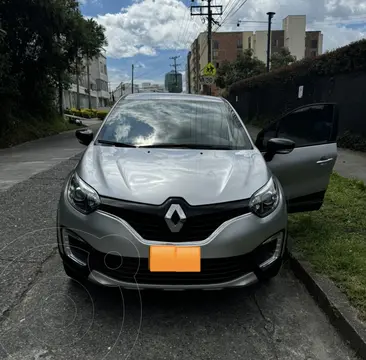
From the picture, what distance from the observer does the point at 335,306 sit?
2949mm

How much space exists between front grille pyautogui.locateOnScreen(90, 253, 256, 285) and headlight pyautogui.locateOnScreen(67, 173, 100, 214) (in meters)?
0.33

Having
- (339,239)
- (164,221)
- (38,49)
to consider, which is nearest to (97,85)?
(38,49)

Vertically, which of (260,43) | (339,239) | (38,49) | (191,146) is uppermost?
(260,43)

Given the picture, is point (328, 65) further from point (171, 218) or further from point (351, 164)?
point (171, 218)

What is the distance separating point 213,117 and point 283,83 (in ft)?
44.7

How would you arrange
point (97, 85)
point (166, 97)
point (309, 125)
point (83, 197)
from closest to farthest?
point (83, 197) → point (309, 125) → point (166, 97) → point (97, 85)

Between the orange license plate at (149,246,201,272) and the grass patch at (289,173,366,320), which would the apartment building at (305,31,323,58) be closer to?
the grass patch at (289,173,366,320)

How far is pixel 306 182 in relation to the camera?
4.20m

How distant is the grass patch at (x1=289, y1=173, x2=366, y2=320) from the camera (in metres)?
3.27

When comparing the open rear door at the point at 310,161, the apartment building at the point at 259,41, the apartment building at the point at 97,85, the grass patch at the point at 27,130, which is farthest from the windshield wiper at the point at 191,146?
the apartment building at the point at 259,41

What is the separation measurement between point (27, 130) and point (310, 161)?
50.1ft

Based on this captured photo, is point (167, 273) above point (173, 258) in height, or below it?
below

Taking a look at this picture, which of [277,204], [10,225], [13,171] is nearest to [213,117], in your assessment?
[277,204]

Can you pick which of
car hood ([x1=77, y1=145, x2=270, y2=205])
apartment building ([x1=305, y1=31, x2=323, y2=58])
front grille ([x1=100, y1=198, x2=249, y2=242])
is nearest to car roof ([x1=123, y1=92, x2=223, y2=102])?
car hood ([x1=77, y1=145, x2=270, y2=205])
